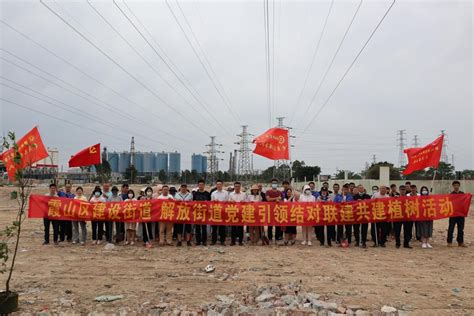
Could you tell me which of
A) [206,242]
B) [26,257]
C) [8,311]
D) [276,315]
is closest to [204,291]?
[276,315]

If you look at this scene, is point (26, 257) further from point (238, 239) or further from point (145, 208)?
point (238, 239)

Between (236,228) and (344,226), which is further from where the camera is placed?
(344,226)

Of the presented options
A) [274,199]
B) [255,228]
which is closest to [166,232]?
[255,228]

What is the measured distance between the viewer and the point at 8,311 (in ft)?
17.9

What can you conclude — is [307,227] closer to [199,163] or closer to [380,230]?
[380,230]

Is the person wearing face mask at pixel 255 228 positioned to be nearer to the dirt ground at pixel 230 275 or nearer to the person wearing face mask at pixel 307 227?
the dirt ground at pixel 230 275

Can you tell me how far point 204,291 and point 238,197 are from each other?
4621 millimetres

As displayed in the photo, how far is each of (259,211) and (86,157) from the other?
8.07 meters

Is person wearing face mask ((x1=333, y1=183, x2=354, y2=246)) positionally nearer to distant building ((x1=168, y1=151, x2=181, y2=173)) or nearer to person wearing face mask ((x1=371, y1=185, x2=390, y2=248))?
person wearing face mask ((x1=371, y1=185, x2=390, y2=248))

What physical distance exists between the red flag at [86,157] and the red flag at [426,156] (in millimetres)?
12414

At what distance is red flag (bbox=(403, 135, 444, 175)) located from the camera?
42.9 ft

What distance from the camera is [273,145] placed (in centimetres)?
1477

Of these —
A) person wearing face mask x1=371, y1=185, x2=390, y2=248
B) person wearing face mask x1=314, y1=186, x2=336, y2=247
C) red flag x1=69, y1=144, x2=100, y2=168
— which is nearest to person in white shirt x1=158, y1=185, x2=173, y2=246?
person wearing face mask x1=314, y1=186, x2=336, y2=247

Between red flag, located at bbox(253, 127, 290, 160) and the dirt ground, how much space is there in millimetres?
4910
